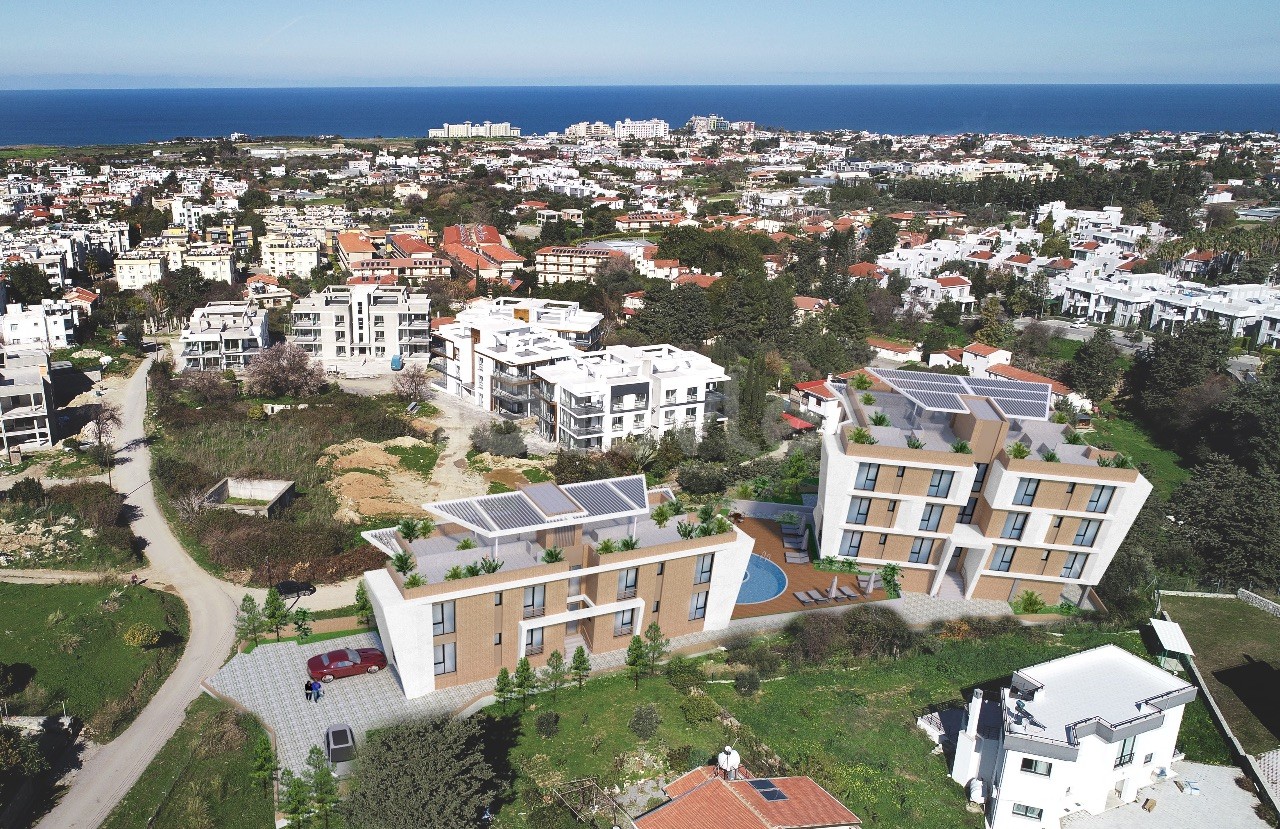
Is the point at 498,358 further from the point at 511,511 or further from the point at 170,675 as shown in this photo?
the point at 170,675

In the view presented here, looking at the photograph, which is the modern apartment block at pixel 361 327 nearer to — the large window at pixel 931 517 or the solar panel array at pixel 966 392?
the solar panel array at pixel 966 392

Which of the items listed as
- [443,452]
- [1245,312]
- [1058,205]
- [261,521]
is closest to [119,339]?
[443,452]

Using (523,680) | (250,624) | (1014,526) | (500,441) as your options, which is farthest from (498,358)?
(1014,526)

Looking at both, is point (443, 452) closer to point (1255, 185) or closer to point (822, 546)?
point (822, 546)

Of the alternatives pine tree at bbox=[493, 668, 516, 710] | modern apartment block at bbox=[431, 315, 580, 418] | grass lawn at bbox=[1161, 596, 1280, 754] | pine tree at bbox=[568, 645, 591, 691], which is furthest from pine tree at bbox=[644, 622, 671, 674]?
modern apartment block at bbox=[431, 315, 580, 418]

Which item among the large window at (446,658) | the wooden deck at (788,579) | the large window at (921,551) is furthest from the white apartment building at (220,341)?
the large window at (921,551)

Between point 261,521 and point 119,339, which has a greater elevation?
point 261,521
